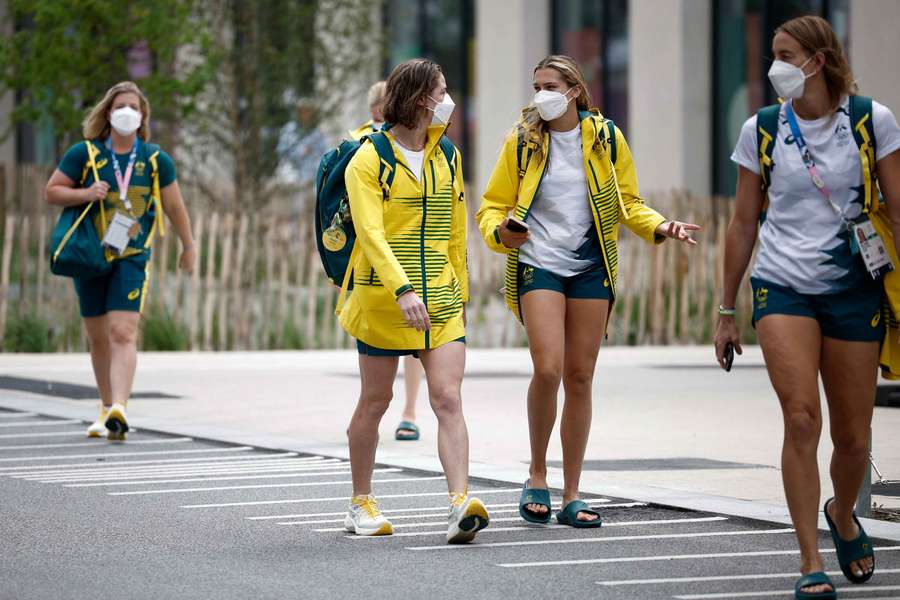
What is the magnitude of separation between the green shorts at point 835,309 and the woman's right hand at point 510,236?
150 cm

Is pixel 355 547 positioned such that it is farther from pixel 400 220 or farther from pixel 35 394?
pixel 35 394

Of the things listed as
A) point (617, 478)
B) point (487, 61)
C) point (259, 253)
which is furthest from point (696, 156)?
point (617, 478)

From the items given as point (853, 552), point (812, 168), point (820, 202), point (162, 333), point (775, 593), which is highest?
point (812, 168)

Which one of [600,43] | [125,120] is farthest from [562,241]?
[600,43]

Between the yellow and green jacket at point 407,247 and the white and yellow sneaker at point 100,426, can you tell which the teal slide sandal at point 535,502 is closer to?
the yellow and green jacket at point 407,247

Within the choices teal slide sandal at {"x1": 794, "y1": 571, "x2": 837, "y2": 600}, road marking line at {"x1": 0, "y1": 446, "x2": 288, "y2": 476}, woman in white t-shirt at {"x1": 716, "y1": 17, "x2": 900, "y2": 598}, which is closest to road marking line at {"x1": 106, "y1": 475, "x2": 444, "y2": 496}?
road marking line at {"x1": 0, "y1": 446, "x2": 288, "y2": 476}

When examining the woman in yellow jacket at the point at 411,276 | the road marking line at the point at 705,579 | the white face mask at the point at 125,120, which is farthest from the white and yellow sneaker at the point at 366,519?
the white face mask at the point at 125,120

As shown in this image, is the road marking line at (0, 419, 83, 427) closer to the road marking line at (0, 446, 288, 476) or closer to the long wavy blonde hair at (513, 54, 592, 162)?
the road marking line at (0, 446, 288, 476)

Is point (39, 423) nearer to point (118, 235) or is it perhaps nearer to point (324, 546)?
point (118, 235)

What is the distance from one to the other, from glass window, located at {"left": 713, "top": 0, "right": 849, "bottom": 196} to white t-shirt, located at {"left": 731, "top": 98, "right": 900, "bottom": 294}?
1743 centimetres

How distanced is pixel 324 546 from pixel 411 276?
1.08m

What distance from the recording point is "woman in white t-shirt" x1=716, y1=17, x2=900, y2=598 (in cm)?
571

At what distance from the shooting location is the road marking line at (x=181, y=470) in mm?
8711

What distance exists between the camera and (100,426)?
10398 mm
